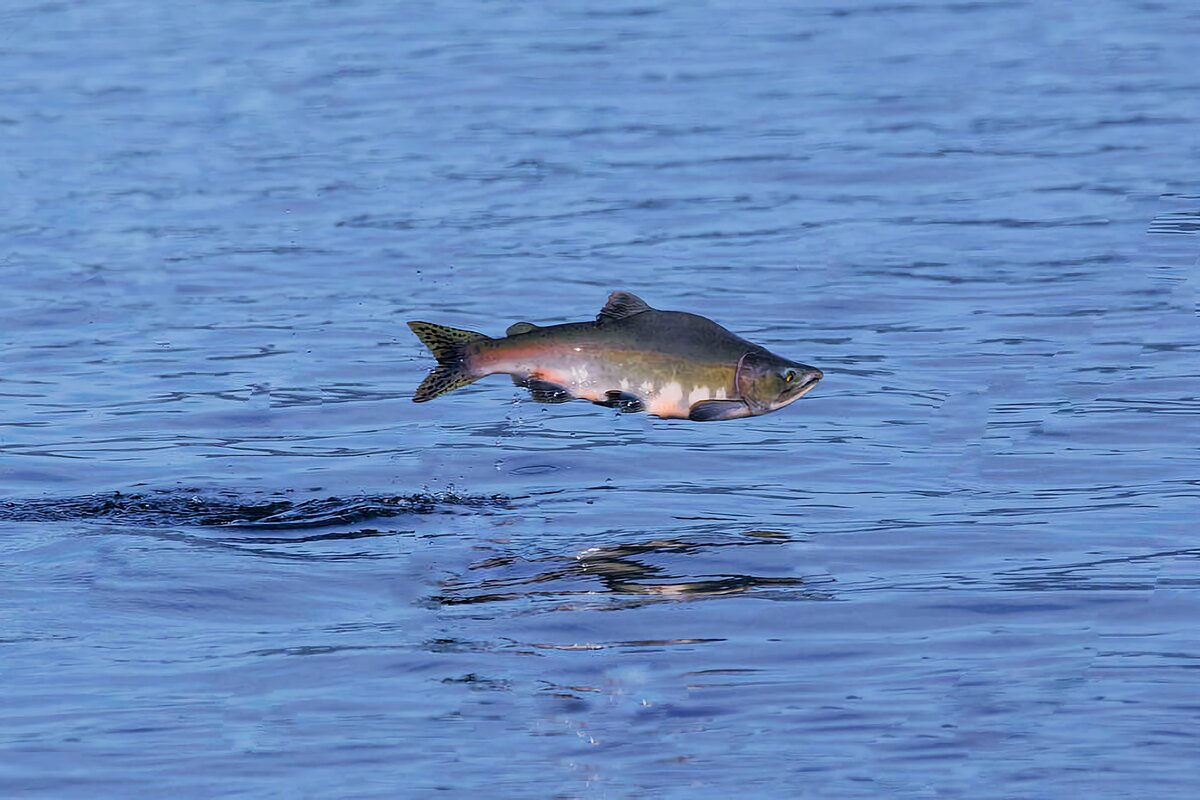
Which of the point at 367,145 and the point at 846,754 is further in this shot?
the point at 367,145

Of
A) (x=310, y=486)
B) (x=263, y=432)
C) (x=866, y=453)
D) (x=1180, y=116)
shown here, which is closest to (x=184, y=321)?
(x=263, y=432)

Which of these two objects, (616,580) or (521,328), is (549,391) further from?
(616,580)

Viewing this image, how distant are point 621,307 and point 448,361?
2.72ft

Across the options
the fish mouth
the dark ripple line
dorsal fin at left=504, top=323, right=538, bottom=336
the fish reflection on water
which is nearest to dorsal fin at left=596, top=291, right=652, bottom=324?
dorsal fin at left=504, top=323, right=538, bottom=336

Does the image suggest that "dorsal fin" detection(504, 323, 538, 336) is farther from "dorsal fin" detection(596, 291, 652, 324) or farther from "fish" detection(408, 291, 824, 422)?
"dorsal fin" detection(596, 291, 652, 324)

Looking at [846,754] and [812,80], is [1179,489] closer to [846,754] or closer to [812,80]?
[846,754]

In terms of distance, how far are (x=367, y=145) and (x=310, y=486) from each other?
46.9ft

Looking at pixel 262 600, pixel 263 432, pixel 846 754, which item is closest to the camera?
pixel 846 754

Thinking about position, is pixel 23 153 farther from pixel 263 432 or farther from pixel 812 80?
pixel 263 432

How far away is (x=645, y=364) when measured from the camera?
10000mm

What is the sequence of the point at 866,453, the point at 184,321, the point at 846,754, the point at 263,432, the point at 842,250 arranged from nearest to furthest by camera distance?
the point at 846,754, the point at 866,453, the point at 263,432, the point at 184,321, the point at 842,250

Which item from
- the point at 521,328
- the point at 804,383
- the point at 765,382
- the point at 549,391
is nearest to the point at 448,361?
the point at 521,328

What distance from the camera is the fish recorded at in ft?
32.8

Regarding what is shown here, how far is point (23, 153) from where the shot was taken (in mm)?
26906
